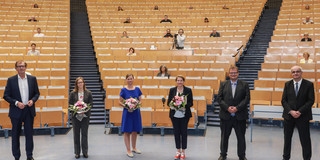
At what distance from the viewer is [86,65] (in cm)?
912

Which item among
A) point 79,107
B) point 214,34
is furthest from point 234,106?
point 214,34

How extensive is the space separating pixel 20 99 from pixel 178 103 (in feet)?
6.32

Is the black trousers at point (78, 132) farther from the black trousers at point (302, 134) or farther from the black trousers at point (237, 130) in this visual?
the black trousers at point (302, 134)

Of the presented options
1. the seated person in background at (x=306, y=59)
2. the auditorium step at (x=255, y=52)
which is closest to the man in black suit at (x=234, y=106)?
the auditorium step at (x=255, y=52)

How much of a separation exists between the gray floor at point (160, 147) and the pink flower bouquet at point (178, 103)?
2.43 ft

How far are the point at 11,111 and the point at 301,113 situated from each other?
3.45 m

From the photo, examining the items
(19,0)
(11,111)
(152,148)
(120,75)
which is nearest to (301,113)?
(152,148)

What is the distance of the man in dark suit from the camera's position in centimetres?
393

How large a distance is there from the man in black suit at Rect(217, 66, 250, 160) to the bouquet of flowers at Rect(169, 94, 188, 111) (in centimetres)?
45

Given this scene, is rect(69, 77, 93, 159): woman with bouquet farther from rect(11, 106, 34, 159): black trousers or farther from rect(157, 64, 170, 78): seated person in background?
rect(157, 64, 170, 78): seated person in background

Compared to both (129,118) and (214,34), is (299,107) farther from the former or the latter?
(214,34)

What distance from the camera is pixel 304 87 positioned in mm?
3830

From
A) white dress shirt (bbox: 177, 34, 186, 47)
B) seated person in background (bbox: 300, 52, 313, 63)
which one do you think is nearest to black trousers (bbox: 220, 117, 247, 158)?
seated person in background (bbox: 300, 52, 313, 63)

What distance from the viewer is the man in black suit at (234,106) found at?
396 centimetres
